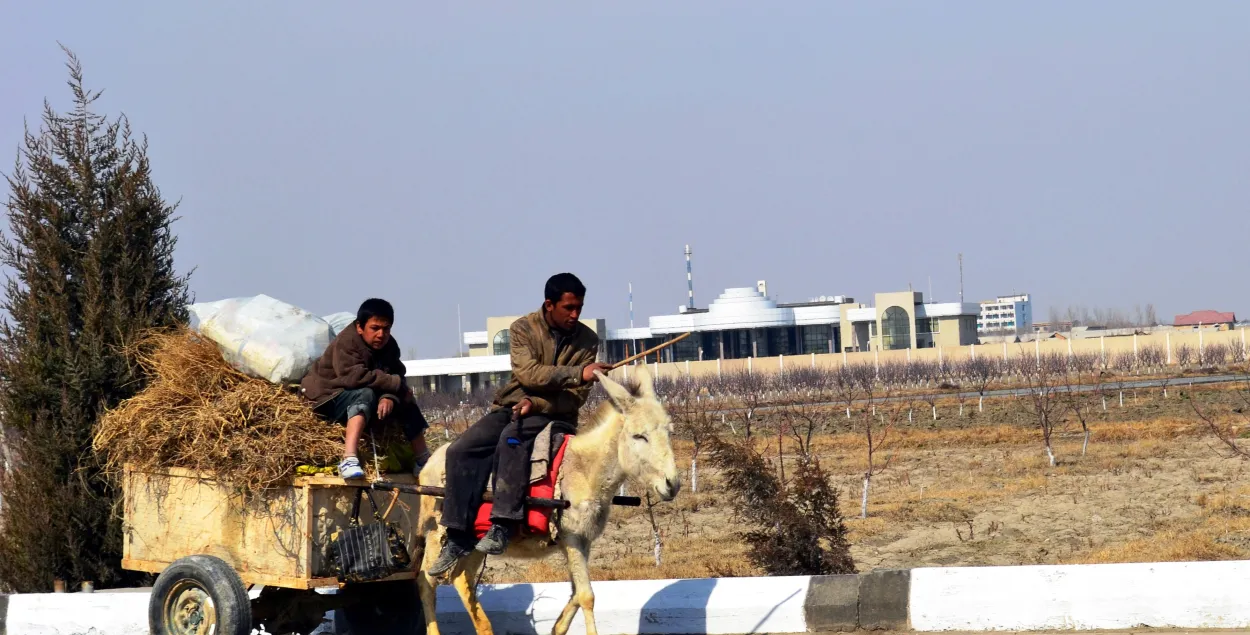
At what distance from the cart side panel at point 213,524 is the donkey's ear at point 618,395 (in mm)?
2059

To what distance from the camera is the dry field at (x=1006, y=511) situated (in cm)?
A: 1488

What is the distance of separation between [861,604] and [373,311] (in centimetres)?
419

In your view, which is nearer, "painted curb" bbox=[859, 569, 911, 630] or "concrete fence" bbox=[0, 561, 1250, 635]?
"concrete fence" bbox=[0, 561, 1250, 635]

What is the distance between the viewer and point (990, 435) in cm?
3972

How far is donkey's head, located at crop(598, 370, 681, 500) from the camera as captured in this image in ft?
24.7

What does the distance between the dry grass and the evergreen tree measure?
2.14 meters

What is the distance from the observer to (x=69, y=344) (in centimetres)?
1072

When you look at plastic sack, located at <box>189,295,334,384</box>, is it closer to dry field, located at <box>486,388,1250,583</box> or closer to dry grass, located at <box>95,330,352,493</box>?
dry grass, located at <box>95,330,352,493</box>

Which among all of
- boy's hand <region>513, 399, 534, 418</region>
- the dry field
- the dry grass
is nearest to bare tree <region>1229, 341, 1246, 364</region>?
the dry field

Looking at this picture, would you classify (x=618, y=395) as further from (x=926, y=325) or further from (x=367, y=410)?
(x=926, y=325)

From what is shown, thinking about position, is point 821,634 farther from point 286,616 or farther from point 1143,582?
point 286,616

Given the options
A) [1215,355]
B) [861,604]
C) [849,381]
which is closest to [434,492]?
[861,604]

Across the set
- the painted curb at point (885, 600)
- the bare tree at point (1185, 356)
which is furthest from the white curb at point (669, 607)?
the bare tree at point (1185, 356)

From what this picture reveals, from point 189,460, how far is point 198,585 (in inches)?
32.2
